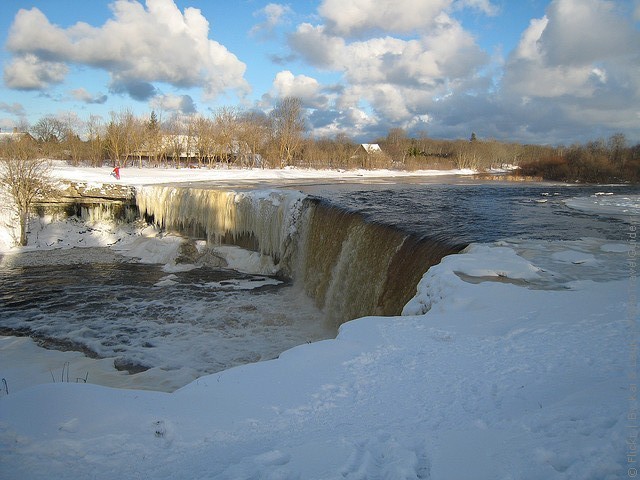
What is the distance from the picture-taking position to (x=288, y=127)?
6028 cm

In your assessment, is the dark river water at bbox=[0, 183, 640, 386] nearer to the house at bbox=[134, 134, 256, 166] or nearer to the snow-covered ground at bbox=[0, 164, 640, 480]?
the snow-covered ground at bbox=[0, 164, 640, 480]

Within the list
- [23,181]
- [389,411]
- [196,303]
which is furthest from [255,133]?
[389,411]

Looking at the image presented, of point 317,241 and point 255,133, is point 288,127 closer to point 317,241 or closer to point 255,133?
point 255,133

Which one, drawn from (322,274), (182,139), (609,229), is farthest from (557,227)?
(182,139)

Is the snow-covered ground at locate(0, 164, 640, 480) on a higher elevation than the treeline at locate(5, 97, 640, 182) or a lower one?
lower

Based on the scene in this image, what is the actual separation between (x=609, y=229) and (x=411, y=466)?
38.4ft

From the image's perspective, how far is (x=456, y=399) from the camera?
3.38 meters

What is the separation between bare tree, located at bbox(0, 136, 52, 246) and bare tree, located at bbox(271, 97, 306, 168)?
39646 mm

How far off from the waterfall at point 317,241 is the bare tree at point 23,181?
15.1 feet

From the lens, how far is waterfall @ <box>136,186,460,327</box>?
9227 millimetres

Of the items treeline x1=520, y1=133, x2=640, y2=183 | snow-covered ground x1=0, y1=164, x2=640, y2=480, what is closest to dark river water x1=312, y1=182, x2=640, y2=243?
snow-covered ground x1=0, y1=164, x2=640, y2=480

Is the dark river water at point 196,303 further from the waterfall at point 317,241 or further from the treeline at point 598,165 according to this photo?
the treeline at point 598,165

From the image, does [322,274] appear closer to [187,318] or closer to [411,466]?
[187,318]

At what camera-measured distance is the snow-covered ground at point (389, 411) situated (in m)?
2.62
